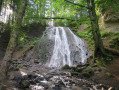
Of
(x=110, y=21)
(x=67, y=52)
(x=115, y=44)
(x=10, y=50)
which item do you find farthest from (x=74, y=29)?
(x=110, y=21)

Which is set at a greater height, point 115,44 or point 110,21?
point 110,21

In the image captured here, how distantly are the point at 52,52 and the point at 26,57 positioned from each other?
3715mm

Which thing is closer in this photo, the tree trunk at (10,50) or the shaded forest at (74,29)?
the tree trunk at (10,50)

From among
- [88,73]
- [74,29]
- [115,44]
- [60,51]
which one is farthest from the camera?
[60,51]

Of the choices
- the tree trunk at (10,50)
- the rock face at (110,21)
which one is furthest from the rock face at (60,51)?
the tree trunk at (10,50)

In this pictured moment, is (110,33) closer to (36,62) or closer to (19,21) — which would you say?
(36,62)

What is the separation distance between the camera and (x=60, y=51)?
1291 centimetres

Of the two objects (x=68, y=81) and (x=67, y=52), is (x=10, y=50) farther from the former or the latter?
(x=67, y=52)

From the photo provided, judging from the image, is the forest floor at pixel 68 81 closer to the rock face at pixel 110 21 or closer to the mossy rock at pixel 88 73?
the mossy rock at pixel 88 73

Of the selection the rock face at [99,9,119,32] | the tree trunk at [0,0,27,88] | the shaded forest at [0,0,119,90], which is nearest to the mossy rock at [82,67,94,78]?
the shaded forest at [0,0,119,90]

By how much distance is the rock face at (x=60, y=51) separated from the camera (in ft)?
37.6

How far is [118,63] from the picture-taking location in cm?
761

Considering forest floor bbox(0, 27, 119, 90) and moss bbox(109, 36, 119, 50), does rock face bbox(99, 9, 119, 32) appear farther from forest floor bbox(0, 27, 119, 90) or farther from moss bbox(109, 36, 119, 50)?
forest floor bbox(0, 27, 119, 90)

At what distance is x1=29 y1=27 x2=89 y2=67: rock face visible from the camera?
11467 mm
